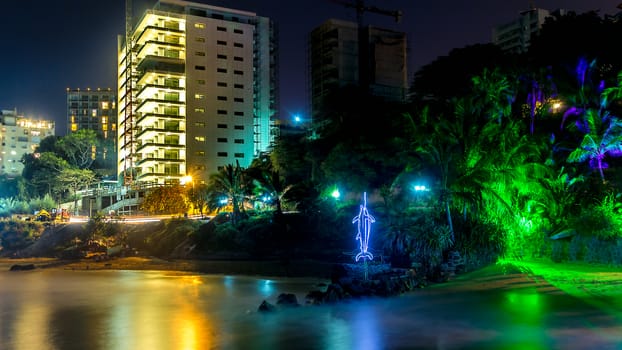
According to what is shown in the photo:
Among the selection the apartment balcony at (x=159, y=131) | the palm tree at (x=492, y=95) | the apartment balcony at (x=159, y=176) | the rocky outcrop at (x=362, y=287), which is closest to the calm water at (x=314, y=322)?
the rocky outcrop at (x=362, y=287)

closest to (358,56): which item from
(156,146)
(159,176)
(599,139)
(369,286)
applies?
(156,146)

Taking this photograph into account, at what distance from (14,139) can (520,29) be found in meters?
151

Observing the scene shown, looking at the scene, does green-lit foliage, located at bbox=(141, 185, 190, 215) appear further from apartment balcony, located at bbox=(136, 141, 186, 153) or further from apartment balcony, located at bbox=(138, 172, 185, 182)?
apartment balcony, located at bbox=(136, 141, 186, 153)

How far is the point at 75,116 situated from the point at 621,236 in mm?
190898

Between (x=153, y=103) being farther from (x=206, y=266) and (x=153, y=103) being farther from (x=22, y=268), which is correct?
(x=206, y=266)

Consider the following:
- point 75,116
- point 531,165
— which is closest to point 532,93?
point 531,165

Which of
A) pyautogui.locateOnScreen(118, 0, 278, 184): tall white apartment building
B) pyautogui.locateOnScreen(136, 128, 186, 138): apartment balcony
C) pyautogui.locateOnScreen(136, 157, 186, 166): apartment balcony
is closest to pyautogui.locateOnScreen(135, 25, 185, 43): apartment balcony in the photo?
pyautogui.locateOnScreen(118, 0, 278, 184): tall white apartment building

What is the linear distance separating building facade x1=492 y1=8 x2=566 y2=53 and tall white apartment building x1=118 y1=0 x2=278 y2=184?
228 feet

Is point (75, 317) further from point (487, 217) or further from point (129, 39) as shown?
point (129, 39)

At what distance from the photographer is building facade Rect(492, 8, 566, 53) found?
132 meters

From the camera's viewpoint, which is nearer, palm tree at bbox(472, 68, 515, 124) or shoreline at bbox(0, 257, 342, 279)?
palm tree at bbox(472, 68, 515, 124)

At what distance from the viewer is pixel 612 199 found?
26766mm

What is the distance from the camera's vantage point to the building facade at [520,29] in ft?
434

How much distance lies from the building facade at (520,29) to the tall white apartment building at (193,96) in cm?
6958
